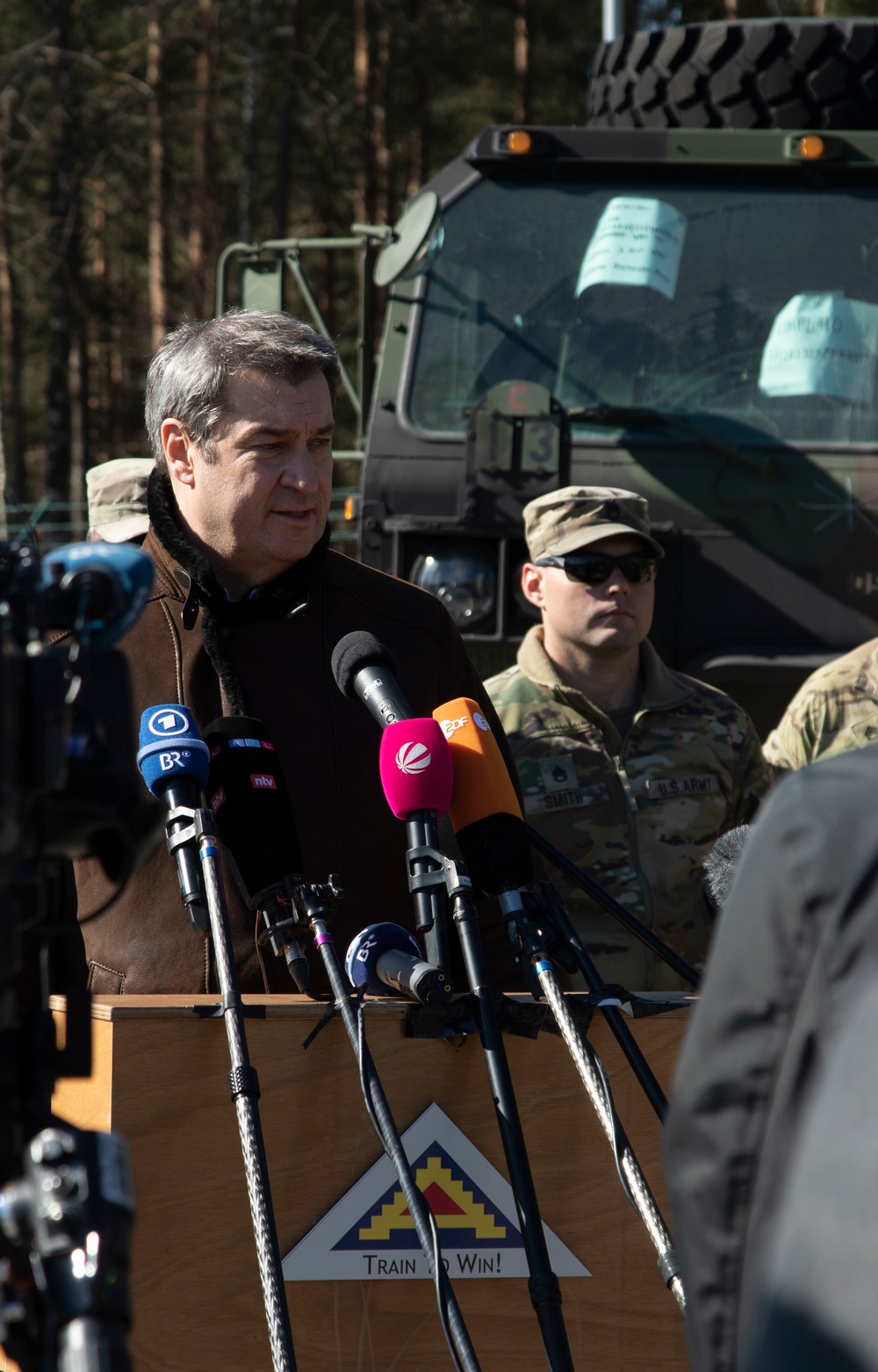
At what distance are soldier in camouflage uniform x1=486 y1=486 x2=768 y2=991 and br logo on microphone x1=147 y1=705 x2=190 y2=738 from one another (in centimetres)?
180

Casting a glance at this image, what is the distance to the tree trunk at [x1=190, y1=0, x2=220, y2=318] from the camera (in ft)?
60.9

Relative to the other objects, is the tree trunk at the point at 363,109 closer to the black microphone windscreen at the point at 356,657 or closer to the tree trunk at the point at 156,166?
the tree trunk at the point at 156,166

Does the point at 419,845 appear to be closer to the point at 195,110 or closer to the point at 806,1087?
the point at 806,1087

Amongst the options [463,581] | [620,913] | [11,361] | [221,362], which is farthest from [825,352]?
[11,361]

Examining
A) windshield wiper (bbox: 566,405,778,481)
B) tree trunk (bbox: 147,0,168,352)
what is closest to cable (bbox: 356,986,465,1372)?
windshield wiper (bbox: 566,405,778,481)

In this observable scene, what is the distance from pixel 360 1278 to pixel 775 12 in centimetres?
1858

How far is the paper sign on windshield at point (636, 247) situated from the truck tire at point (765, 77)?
58 centimetres

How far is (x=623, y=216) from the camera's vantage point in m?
5.25

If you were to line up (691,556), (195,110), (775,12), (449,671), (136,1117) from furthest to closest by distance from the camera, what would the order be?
(195,110)
(775,12)
(691,556)
(449,671)
(136,1117)

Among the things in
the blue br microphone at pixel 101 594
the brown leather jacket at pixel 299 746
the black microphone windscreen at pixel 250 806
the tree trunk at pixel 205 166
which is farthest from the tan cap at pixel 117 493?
the tree trunk at pixel 205 166

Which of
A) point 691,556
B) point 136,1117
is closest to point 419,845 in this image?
point 136,1117

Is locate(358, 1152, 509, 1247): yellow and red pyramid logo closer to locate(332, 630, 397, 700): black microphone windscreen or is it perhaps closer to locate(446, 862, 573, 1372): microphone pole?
locate(446, 862, 573, 1372): microphone pole

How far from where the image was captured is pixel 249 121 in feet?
65.5

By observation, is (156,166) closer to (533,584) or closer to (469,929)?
(533,584)
